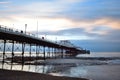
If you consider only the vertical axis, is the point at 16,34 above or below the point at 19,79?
above

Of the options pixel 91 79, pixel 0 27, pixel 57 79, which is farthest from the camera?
pixel 0 27

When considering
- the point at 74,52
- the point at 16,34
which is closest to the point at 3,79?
the point at 16,34

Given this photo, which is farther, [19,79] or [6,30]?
[6,30]

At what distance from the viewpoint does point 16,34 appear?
52.6m

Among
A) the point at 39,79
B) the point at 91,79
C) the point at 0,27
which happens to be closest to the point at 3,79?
the point at 39,79

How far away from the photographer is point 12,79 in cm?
2189

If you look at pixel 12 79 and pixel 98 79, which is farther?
pixel 98 79

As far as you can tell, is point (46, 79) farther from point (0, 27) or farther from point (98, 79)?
point (0, 27)

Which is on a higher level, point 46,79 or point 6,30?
point 6,30

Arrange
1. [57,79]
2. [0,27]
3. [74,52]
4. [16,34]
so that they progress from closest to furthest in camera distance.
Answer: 1. [57,79]
2. [0,27]
3. [16,34]
4. [74,52]

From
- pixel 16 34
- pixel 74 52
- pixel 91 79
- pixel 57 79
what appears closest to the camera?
pixel 57 79

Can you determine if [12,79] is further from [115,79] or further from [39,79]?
[115,79]

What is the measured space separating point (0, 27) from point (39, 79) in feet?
81.2

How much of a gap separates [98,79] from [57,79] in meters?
5.35
